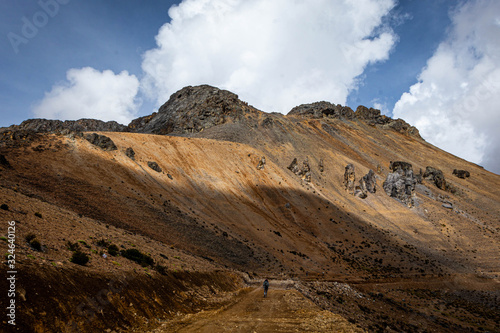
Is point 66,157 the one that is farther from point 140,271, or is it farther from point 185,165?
point 140,271

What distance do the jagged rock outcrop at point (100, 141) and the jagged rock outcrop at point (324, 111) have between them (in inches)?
4324

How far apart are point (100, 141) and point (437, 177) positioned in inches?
3868

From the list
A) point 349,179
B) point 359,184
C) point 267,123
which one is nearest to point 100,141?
point 349,179

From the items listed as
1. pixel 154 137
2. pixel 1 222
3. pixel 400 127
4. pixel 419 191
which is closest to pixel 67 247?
pixel 1 222

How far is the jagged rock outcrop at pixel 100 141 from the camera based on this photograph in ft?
146

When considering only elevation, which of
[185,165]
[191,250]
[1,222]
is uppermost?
[185,165]

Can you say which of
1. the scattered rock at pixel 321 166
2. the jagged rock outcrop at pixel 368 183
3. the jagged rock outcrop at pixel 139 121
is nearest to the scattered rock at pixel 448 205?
the jagged rock outcrop at pixel 368 183

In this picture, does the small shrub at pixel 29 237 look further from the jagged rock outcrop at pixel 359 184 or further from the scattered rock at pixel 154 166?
the jagged rock outcrop at pixel 359 184

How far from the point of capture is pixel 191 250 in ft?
97.5

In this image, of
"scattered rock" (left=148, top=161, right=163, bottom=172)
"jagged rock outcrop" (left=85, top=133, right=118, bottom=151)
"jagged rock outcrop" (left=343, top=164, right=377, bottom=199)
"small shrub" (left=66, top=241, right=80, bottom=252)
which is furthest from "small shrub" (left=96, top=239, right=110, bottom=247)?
"jagged rock outcrop" (left=343, top=164, right=377, bottom=199)

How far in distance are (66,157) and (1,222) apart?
2906 cm

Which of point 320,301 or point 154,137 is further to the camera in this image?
point 154,137

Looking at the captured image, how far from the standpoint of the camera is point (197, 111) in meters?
90.6

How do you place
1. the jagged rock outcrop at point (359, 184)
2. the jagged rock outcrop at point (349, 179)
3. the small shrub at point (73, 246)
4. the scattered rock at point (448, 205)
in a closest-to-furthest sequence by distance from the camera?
1. the small shrub at point (73, 246)
2. the jagged rock outcrop at point (359, 184)
3. the jagged rock outcrop at point (349, 179)
4. the scattered rock at point (448, 205)
